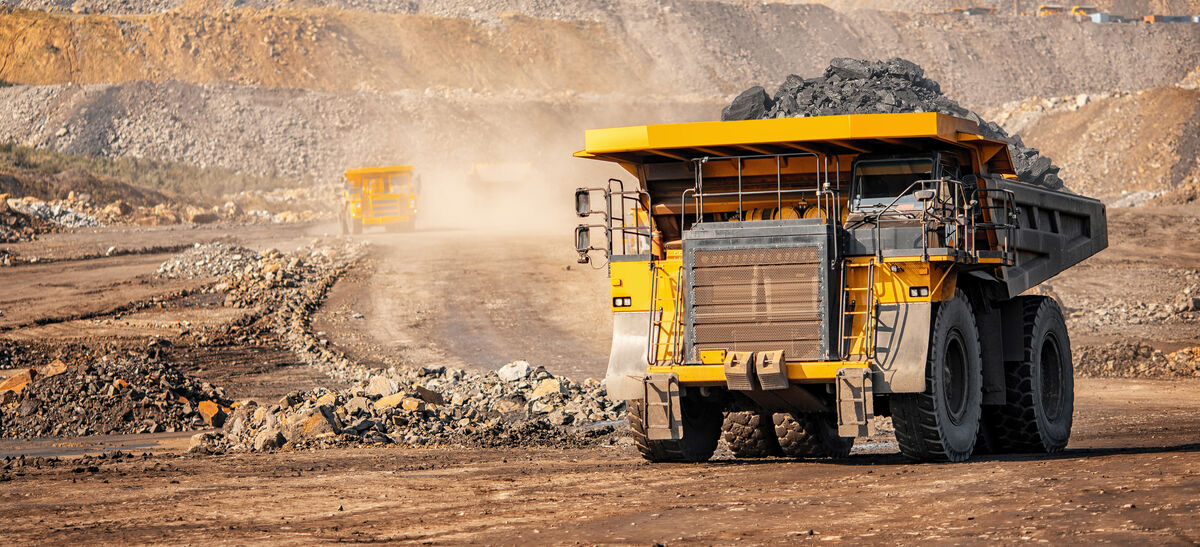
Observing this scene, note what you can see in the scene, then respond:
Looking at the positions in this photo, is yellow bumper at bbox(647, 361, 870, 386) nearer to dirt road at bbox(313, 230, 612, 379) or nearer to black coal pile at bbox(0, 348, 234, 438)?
black coal pile at bbox(0, 348, 234, 438)

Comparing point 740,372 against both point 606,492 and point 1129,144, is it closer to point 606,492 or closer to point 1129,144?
point 606,492

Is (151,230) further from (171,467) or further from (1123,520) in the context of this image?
(1123,520)

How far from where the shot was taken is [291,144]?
75.2 m

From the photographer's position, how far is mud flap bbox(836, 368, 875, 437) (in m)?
10.4

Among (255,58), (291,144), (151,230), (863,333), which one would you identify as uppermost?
(255,58)

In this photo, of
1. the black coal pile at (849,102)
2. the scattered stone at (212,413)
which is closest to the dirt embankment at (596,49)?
the scattered stone at (212,413)

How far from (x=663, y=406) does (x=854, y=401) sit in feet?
4.91

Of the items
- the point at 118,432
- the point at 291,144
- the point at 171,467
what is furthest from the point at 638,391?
the point at 291,144

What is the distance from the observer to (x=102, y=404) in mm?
18906

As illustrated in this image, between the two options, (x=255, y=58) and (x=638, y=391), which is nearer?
(x=638, y=391)

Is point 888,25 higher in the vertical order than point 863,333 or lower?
higher

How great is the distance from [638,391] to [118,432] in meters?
10.1

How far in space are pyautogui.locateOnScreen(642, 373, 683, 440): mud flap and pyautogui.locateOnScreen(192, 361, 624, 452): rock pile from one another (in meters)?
4.20

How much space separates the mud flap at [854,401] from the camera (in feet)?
34.1
